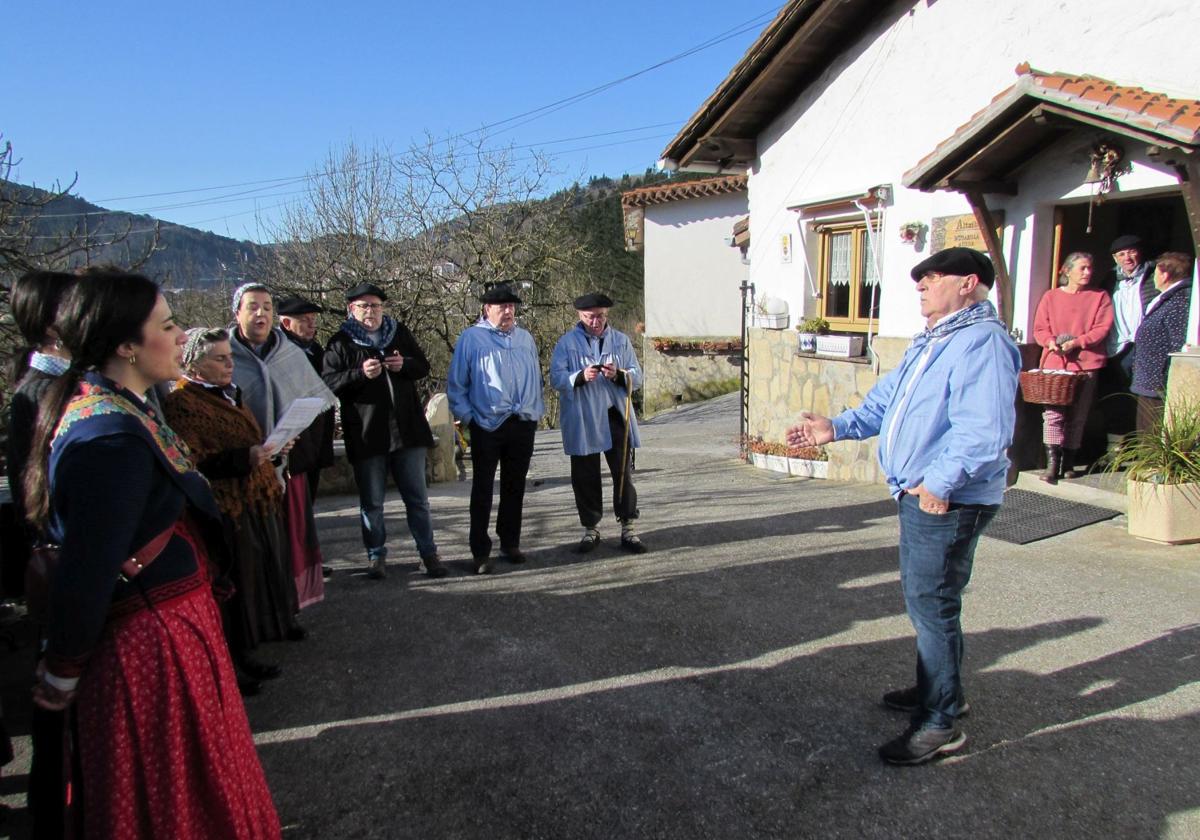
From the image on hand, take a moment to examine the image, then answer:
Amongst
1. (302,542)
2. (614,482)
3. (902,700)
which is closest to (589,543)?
(614,482)

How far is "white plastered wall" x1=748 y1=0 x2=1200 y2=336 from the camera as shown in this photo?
19.0 ft

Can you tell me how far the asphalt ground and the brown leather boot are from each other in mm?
904

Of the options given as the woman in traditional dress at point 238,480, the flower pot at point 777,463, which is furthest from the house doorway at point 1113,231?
the woman in traditional dress at point 238,480

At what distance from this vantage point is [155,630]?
1.97 meters

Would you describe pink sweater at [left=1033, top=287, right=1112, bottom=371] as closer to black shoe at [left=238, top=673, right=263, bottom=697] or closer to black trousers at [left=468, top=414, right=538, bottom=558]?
black trousers at [left=468, top=414, right=538, bottom=558]

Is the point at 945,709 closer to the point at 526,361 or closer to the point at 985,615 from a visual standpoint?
the point at 985,615

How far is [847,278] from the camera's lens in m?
9.00

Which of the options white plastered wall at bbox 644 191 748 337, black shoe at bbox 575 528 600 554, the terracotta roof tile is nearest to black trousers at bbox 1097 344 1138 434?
black shoe at bbox 575 528 600 554

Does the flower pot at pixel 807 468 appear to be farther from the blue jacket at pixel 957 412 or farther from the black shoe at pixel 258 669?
the black shoe at pixel 258 669

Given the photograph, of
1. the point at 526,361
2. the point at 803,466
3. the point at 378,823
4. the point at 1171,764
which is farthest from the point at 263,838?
the point at 803,466

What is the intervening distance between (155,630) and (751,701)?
2.32 metres

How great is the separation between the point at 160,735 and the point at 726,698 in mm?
2194

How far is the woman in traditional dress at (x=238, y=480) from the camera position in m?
3.45

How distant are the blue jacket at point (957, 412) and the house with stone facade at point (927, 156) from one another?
10.7ft
